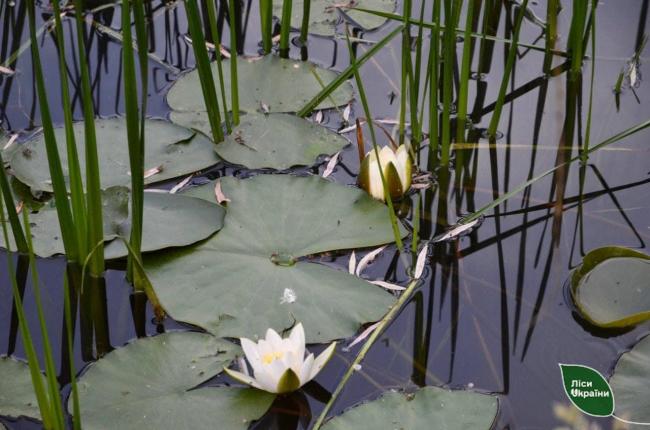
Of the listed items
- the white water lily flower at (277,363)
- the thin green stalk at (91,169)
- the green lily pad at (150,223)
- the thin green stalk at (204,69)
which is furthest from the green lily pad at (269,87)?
the white water lily flower at (277,363)

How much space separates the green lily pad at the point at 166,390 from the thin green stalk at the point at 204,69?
0.82 meters

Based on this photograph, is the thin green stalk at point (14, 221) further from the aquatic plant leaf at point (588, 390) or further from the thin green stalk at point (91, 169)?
the aquatic plant leaf at point (588, 390)

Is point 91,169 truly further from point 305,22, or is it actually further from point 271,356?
point 305,22

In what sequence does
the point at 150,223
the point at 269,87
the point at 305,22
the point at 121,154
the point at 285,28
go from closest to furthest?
1. the point at 150,223
2. the point at 121,154
3. the point at 269,87
4. the point at 285,28
5. the point at 305,22

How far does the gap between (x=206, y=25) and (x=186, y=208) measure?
132cm

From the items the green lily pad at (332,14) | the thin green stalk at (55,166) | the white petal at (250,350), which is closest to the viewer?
the thin green stalk at (55,166)

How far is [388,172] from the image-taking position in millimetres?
2371

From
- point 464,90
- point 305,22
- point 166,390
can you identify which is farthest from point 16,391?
point 305,22

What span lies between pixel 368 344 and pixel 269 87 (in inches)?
48.2

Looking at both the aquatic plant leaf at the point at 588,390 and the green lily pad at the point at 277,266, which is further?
the green lily pad at the point at 277,266

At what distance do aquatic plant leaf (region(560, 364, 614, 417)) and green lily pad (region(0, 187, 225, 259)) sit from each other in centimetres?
98

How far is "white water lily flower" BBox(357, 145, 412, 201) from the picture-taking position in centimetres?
238

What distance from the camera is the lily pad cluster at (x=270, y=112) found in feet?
8.33

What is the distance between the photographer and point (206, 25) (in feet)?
10.9
